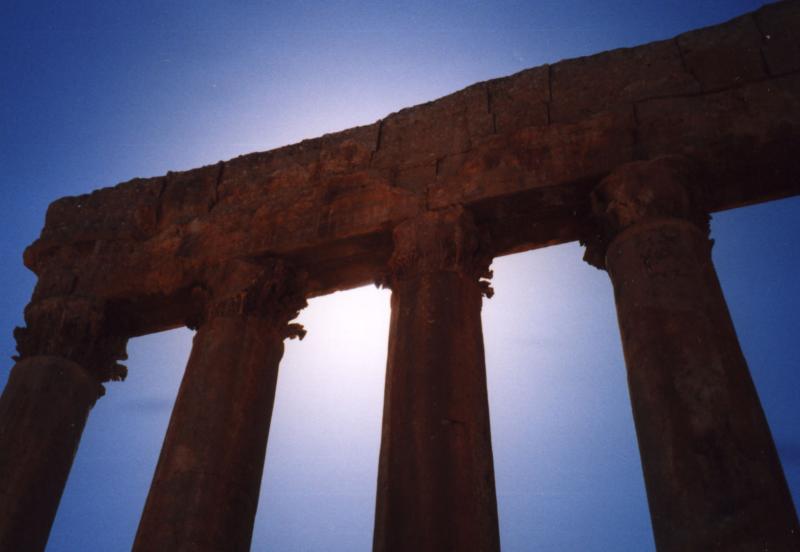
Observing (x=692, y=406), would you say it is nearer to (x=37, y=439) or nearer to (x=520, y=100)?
(x=520, y=100)

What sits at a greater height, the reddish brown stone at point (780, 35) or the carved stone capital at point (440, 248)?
the reddish brown stone at point (780, 35)

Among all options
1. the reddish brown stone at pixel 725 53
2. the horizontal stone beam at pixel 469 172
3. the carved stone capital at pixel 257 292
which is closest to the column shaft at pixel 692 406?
the horizontal stone beam at pixel 469 172

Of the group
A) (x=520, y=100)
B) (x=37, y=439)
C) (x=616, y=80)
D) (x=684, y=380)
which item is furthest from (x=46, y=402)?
(x=616, y=80)

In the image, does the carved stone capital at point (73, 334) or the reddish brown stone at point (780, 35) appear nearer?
the reddish brown stone at point (780, 35)

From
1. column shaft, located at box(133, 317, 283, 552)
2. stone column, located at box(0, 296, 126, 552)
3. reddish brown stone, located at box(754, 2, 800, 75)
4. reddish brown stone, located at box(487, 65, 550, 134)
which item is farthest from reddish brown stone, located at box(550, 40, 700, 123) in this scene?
stone column, located at box(0, 296, 126, 552)

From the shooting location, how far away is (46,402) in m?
10.1

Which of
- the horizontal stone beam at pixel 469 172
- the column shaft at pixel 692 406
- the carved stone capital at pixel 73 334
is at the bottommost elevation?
the column shaft at pixel 692 406

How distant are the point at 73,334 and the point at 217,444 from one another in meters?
3.42

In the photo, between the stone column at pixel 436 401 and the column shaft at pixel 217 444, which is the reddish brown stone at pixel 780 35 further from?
the column shaft at pixel 217 444

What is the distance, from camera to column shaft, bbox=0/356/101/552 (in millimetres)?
9219

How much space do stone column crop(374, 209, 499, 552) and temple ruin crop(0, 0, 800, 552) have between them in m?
0.03

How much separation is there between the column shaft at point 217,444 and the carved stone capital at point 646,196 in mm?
4536

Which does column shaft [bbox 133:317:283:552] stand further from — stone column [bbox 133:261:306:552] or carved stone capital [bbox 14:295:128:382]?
carved stone capital [bbox 14:295:128:382]

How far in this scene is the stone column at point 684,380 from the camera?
585cm
